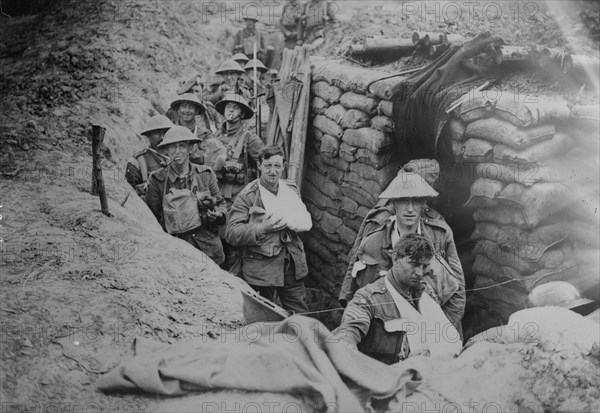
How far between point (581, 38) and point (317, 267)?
5.06 m

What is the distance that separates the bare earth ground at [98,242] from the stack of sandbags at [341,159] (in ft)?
2.32

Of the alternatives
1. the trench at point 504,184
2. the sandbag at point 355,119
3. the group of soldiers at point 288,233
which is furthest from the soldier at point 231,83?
the trench at point 504,184

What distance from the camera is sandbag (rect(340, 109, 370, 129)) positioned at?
234 inches

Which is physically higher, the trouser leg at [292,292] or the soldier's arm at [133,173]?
the soldier's arm at [133,173]

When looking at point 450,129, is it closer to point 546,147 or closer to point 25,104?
point 546,147

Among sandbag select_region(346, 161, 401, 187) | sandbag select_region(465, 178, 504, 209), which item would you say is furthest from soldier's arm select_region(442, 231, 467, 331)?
sandbag select_region(346, 161, 401, 187)

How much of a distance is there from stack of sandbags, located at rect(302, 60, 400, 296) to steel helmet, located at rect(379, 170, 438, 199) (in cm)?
132

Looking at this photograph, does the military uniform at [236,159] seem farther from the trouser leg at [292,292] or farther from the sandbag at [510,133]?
the sandbag at [510,133]

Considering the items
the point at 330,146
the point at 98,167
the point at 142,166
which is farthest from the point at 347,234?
the point at 98,167

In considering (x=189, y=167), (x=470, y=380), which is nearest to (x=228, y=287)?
(x=189, y=167)

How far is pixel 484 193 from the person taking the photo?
4730 mm

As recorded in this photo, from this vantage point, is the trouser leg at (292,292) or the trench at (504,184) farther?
the trouser leg at (292,292)

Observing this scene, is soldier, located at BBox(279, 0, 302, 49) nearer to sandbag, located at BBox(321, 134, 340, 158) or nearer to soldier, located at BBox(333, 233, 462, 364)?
sandbag, located at BBox(321, 134, 340, 158)

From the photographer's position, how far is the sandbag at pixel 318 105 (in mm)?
6691
